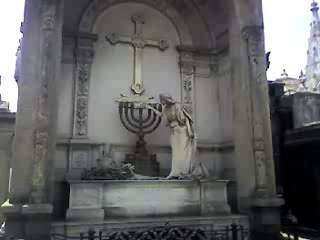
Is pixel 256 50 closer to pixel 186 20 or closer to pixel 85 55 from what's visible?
pixel 186 20

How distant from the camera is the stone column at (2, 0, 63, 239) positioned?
5988 mm

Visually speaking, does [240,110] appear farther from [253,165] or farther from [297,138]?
[297,138]

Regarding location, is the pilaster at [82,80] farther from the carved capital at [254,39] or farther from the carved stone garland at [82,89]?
the carved capital at [254,39]

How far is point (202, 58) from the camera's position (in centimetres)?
984

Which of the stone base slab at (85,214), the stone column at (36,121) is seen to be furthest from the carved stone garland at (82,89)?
the stone base slab at (85,214)

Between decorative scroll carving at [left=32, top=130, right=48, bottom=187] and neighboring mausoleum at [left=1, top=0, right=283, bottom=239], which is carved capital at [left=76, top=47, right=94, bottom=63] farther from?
decorative scroll carving at [left=32, top=130, right=48, bottom=187]

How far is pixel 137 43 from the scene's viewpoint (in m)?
9.45

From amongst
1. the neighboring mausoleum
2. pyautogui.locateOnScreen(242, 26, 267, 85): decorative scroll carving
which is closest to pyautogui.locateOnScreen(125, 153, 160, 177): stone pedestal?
the neighboring mausoleum

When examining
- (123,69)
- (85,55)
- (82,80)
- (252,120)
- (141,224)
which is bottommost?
(141,224)

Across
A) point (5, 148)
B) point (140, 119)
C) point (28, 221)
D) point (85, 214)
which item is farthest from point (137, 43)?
point (28, 221)

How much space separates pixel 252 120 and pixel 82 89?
4295mm

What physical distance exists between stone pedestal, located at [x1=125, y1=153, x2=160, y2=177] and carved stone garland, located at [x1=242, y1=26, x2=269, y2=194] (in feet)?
8.28

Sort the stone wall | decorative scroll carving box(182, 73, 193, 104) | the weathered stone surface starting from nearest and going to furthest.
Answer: decorative scroll carving box(182, 73, 193, 104) → the stone wall → the weathered stone surface

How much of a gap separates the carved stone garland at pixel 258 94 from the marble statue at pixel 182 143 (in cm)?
120
